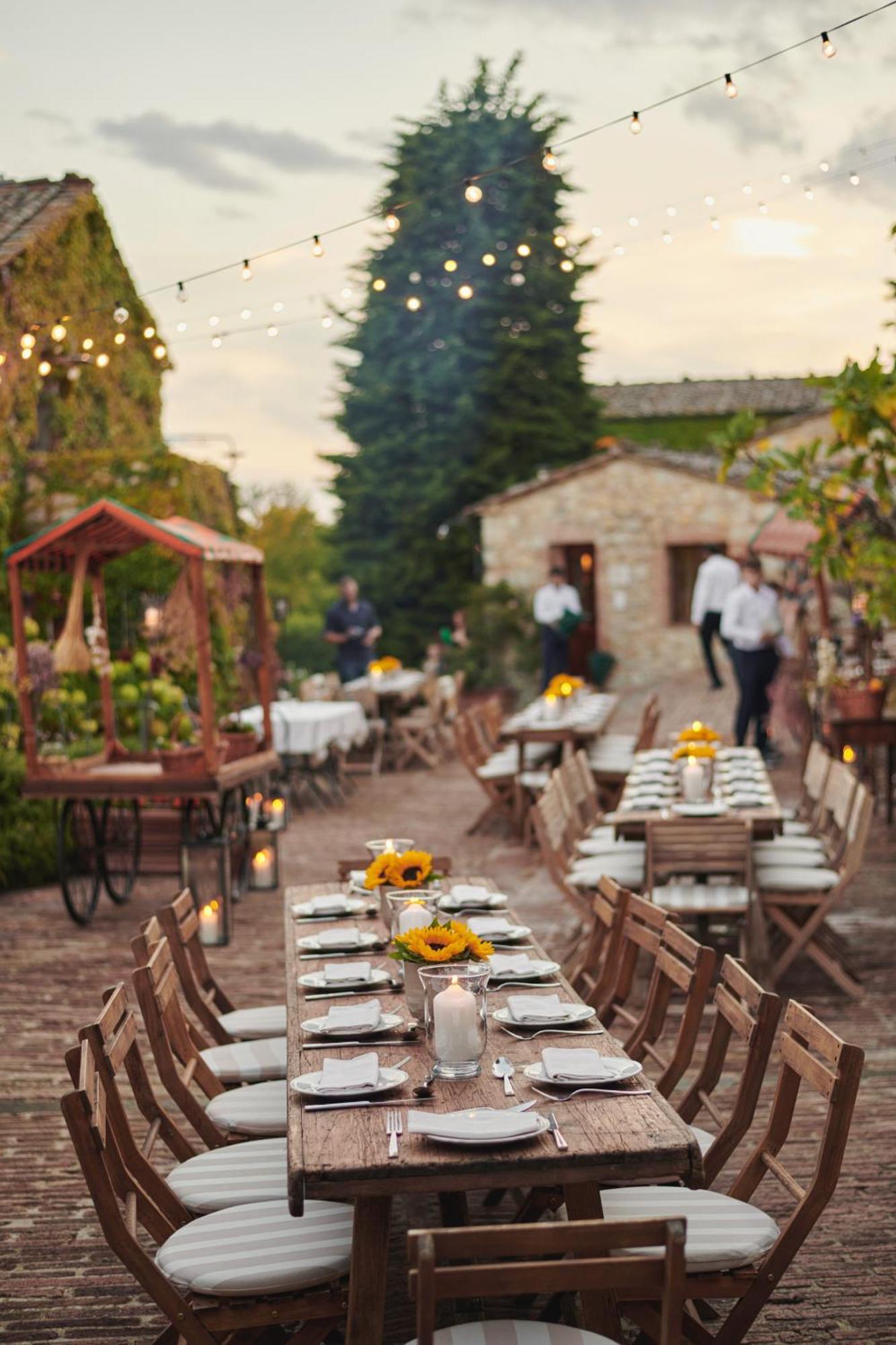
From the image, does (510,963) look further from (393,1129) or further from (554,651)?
(554,651)

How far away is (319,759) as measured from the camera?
532 inches

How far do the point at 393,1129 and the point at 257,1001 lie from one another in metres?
4.36

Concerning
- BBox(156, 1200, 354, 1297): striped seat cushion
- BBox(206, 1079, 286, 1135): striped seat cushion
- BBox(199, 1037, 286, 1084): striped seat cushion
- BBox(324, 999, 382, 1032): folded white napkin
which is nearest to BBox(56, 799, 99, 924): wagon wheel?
BBox(199, 1037, 286, 1084): striped seat cushion

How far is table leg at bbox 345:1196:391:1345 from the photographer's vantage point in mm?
2936

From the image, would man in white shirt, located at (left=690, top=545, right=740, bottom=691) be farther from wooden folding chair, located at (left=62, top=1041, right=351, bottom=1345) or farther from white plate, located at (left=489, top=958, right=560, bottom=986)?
wooden folding chair, located at (left=62, top=1041, right=351, bottom=1345)

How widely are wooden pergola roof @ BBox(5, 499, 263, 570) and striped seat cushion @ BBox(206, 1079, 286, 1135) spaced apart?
4.44 m

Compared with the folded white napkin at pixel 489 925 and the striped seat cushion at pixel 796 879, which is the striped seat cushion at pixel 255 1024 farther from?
the striped seat cushion at pixel 796 879

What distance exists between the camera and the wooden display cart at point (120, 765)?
332 inches

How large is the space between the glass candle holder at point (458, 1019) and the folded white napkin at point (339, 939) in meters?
1.24

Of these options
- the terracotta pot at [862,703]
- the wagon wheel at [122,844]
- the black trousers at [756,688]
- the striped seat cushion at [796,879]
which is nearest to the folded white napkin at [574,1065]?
the striped seat cushion at [796,879]

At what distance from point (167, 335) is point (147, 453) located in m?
4.21

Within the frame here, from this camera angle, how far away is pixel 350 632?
17.5m

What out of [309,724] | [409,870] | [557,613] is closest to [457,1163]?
[409,870]

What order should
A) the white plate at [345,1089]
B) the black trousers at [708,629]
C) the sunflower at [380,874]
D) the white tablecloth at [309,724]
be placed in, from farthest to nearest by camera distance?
the black trousers at [708,629] < the white tablecloth at [309,724] < the sunflower at [380,874] < the white plate at [345,1089]
